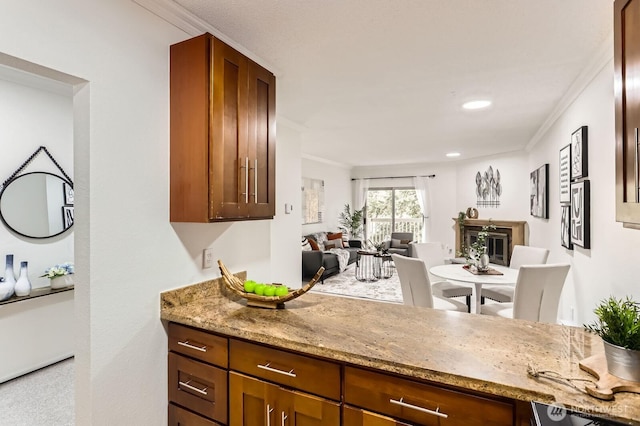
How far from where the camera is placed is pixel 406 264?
3027mm

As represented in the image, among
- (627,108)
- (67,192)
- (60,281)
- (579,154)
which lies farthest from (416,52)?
(60,281)

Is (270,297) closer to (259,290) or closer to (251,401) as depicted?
(259,290)

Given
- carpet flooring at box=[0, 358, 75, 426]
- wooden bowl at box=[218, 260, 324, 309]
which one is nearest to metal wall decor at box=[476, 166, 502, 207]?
wooden bowl at box=[218, 260, 324, 309]

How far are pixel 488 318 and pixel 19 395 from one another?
341cm

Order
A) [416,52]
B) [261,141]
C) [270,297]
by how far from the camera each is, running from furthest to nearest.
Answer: [416,52] < [261,141] < [270,297]

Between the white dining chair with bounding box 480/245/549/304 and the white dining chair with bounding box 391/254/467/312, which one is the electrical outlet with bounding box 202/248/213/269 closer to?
the white dining chair with bounding box 391/254/467/312

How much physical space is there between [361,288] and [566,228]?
3.27 m

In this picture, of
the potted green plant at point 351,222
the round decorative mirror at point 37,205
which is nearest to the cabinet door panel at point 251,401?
the round decorative mirror at point 37,205

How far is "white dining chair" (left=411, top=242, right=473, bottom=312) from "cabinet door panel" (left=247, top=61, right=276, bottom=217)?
2.50 meters

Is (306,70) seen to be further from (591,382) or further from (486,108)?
(591,382)

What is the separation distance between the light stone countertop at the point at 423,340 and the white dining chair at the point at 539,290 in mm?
1085

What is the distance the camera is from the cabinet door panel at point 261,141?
1.90 m

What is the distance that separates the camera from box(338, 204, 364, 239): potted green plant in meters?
9.08

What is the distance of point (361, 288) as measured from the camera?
5.83 meters
